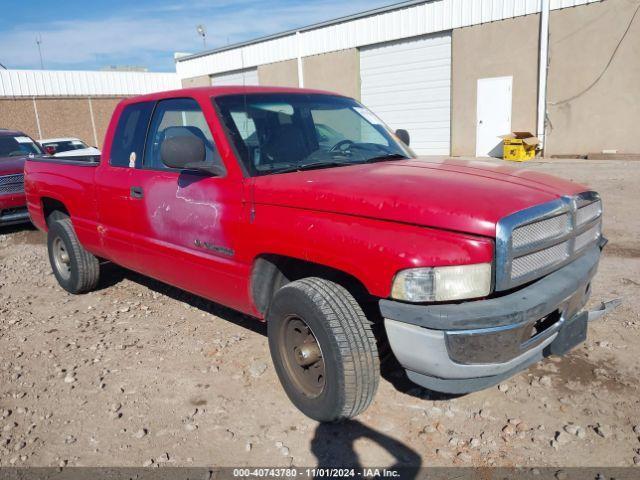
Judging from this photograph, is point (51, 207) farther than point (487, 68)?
No

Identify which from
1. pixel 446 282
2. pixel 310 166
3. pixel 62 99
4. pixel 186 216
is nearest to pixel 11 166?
pixel 186 216

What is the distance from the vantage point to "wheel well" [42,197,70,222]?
5.50 meters

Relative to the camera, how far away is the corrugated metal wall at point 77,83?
82.7 feet

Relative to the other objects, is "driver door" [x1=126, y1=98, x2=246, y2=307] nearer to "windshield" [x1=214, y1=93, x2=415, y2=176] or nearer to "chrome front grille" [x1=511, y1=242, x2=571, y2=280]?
"windshield" [x1=214, y1=93, x2=415, y2=176]

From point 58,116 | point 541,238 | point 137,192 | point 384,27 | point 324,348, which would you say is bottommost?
point 324,348

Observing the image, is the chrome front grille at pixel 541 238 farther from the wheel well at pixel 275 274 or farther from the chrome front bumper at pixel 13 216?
the chrome front bumper at pixel 13 216

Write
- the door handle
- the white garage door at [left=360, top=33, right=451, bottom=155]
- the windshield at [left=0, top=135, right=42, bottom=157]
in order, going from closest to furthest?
the door handle
the windshield at [left=0, top=135, right=42, bottom=157]
the white garage door at [left=360, top=33, right=451, bottom=155]

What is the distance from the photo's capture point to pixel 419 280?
240 centimetres

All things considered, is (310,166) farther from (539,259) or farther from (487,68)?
(487,68)

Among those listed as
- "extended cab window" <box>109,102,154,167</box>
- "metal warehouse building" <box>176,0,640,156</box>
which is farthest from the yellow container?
"extended cab window" <box>109,102,154,167</box>

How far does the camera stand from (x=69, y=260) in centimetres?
530

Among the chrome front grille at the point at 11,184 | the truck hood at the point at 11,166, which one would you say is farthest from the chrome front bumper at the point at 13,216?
the truck hood at the point at 11,166

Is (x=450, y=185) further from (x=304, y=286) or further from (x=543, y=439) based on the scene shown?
(x=543, y=439)

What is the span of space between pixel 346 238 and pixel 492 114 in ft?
49.5
